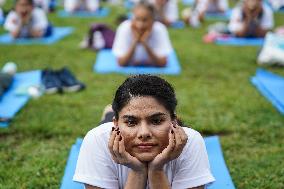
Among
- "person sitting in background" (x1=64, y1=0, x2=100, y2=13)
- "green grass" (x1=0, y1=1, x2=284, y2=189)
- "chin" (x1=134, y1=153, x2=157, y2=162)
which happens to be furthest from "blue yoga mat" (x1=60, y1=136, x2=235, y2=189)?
"person sitting in background" (x1=64, y1=0, x2=100, y2=13)

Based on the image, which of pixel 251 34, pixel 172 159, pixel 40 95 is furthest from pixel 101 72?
pixel 172 159

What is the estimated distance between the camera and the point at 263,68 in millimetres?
7688

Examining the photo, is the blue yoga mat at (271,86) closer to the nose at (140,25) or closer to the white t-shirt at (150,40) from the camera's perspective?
the white t-shirt at (150,40)

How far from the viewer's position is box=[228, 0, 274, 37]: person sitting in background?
958 centimetres

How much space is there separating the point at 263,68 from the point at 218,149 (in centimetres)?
373

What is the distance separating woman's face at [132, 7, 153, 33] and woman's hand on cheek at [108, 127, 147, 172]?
14.0ft

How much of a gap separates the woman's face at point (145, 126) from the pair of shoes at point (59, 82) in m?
3.57

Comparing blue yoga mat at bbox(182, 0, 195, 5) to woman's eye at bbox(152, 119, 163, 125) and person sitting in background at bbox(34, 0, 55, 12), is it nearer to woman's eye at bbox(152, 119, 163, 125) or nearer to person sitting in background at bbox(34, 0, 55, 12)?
person sitting in background at bbox(34, 0, 55, 12)

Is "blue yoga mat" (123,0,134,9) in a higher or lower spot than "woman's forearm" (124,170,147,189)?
lower

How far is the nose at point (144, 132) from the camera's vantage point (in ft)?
8.44

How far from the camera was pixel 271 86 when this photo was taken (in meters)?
6.32

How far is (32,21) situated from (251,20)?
4.39m

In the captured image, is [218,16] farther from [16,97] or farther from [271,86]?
[16,97]

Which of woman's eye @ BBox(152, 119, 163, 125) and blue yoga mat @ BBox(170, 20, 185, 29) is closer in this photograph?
woman's eye @ BBox(152, 119, 163, 125)
